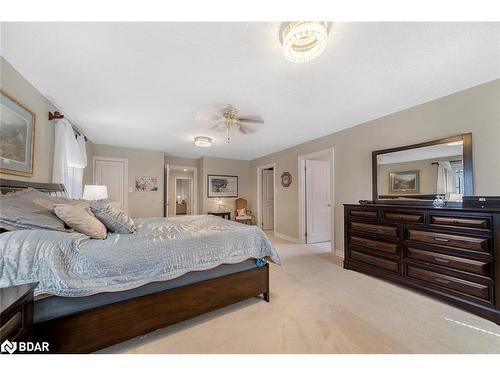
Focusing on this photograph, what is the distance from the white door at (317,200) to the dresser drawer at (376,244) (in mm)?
1649

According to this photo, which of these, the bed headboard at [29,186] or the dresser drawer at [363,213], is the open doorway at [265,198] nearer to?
the dresser drawer at [363,213]

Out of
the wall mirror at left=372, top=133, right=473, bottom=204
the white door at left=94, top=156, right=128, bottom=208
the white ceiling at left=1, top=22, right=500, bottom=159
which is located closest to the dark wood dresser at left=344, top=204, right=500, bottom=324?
the wall mirror at left=372, top=133, right=473, bottom=204

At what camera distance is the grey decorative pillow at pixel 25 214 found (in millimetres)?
1187

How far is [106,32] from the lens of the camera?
1.29m

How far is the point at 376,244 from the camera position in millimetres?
2523

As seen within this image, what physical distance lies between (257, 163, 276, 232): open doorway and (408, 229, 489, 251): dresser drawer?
4078 millimetres

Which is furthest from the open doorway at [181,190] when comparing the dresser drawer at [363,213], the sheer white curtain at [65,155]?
the dresser drawer at [363,213]

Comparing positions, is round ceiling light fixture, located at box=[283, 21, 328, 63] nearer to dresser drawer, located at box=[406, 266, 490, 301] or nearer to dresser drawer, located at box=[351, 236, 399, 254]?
dresser drawer, located at box=[351, 236, 399, 254]

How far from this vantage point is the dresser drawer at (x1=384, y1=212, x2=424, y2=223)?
2.14 m

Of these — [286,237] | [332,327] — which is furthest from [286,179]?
[332,327]
